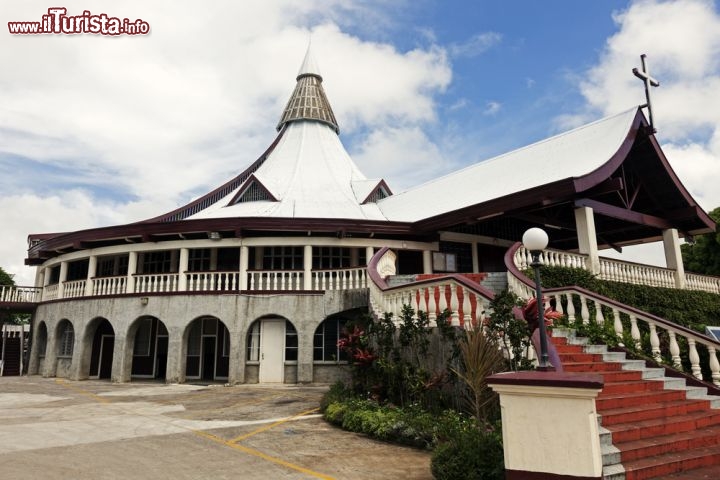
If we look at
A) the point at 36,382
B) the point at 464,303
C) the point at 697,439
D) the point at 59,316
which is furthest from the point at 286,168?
the point at 697,439

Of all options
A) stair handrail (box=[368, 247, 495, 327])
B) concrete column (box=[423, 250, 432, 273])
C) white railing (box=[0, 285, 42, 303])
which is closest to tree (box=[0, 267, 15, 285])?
white railing (box=[0, 285, 42, 303])

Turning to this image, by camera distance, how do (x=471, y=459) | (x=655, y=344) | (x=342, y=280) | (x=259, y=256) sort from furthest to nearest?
(x=259, y=256), (x=342, y=280), (x=655, y=344), (x=471, y=459)

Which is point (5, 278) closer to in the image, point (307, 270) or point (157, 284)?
point (157, 284)

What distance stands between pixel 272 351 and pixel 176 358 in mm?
3336

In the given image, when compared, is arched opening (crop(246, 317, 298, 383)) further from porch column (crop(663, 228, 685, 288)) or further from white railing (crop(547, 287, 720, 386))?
porch column (crop(663, 228, 685, 288))

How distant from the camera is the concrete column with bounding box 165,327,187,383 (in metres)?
15.8

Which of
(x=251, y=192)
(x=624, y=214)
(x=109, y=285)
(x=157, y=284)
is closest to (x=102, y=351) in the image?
(x=109, y=285)

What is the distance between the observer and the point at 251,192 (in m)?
22.4

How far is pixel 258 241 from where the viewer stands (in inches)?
673

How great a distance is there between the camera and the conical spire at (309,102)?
1106 inches

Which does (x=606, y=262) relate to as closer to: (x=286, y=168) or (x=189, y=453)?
(x=189, y=453)

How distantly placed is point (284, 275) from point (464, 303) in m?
10.4

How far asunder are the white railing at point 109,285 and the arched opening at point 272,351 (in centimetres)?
558

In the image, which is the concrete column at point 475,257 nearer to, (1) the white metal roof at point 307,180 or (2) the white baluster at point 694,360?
(1) the white metal roof at point 307,180
